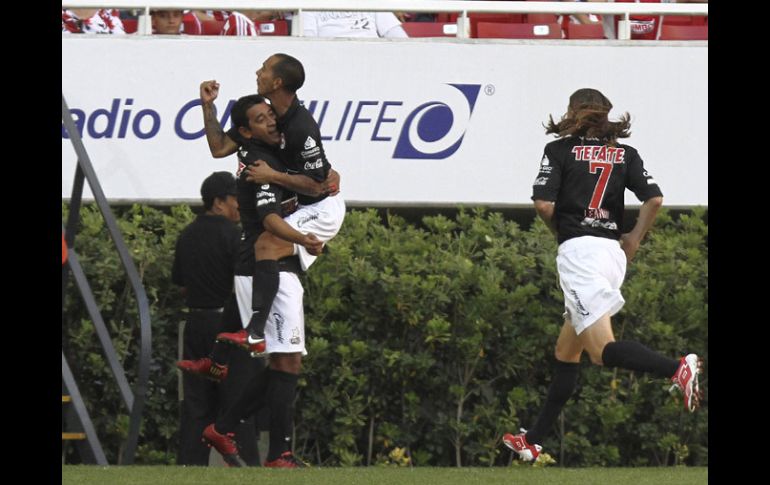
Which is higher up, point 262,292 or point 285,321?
point 262,292

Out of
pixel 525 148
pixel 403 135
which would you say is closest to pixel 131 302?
pixel 403 135

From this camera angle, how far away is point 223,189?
9.62 metres

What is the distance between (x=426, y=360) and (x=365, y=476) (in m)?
2.49

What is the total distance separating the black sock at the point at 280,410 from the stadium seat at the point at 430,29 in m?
4.71

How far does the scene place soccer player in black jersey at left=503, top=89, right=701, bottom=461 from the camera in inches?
293

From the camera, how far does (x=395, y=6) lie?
11.3 m

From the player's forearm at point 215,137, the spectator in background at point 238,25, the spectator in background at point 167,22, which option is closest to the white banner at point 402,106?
the spectator in background at point 167,22

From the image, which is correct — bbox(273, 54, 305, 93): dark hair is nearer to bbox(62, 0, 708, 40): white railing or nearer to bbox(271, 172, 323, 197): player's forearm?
bbox(271, 172, 323, 197): player's forearm

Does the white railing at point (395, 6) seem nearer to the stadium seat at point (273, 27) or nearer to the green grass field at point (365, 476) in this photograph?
the stadium seat at point (273, 27)

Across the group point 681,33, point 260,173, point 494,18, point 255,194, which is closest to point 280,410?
point 255,194

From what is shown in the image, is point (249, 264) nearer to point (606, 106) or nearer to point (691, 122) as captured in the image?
point (606, 106)

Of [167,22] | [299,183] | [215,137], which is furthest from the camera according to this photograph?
[167,22]

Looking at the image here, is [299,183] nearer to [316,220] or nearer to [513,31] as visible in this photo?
[316,220]

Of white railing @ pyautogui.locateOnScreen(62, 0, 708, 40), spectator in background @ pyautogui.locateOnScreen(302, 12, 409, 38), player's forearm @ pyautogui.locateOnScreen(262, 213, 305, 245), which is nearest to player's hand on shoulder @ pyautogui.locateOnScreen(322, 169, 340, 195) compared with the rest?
player's forearm @ pyautogui.locateOnScreen(262, 213, 305, 245)
